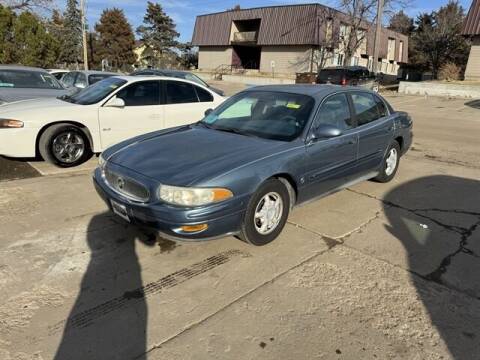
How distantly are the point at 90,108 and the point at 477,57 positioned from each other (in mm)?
27823

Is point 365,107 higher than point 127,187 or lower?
higher

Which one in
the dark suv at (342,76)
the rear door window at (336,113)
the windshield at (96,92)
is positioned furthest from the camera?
the dark suv at (342,76)

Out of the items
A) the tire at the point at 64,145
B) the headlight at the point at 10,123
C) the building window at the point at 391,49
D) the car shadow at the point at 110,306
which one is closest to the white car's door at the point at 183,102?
the tire at the point at 64,145

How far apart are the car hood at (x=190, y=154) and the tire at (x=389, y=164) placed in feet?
8.25

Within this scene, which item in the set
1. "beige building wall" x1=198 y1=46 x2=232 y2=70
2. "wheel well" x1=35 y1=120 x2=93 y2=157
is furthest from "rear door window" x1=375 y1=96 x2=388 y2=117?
"beige building wall" x1=198 y1=46 x2=232 y2=70

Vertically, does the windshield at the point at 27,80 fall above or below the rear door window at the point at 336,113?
above

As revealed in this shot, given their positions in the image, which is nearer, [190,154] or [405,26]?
[190,154]

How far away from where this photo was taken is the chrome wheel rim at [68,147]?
6.44 m

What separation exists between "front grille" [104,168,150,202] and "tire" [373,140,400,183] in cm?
366

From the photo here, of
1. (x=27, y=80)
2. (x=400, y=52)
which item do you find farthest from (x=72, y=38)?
(x=27, y=80)

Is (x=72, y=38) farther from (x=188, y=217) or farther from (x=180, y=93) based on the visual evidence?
(x=188, y=217)

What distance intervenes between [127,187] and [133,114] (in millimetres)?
3556

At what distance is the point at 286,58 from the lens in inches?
1654

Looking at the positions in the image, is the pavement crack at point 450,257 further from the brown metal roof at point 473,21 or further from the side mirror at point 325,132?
the brown metal roof at point 473,21
